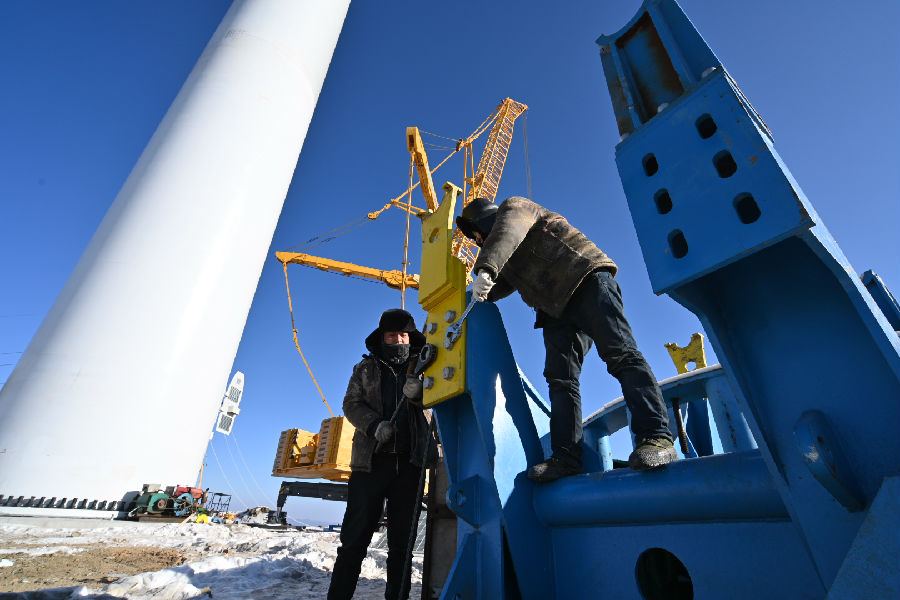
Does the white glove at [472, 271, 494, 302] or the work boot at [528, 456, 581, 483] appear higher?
the white glove at [472, 271, 494, 302]

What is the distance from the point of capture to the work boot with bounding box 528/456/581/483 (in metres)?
1.38

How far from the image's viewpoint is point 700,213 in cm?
88

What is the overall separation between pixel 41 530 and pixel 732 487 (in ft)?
Answer: 16.8

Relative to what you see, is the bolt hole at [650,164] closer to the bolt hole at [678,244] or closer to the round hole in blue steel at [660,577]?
the bolt hole at [678,244]

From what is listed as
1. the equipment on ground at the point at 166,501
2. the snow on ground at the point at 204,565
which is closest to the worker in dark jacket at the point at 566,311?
the snow on ground at the point at 204,565

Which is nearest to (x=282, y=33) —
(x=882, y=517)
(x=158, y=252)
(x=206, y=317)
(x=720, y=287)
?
(x=158, y=252)

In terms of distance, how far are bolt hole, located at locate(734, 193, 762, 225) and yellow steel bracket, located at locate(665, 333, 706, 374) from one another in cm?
535

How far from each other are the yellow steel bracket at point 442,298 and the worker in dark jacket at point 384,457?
34 cm

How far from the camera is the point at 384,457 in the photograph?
7.51ft

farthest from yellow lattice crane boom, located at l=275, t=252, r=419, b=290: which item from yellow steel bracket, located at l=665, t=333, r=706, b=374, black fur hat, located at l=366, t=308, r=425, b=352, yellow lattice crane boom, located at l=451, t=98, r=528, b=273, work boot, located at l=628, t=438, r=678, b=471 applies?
work boot, located at l=628, t=438, r=678, b=471

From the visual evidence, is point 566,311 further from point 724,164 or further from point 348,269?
point 348,269

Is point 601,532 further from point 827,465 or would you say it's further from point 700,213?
point 700,213

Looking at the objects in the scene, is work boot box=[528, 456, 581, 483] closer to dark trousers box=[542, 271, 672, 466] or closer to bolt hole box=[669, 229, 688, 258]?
dark trousers box=[542, 271, 672, 466]

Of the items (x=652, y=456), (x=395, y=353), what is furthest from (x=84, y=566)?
(x=652, y=456)
